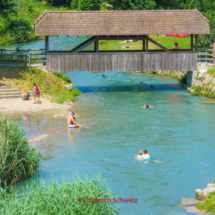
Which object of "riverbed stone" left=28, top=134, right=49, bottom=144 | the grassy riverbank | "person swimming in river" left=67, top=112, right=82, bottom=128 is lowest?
"riverbed stone" left=28, top=134, right=49, bottom=144

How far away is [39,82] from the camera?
2822 centimetres

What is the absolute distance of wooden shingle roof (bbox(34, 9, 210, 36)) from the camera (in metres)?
28.9

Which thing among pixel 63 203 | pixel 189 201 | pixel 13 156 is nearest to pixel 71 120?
pixel 13 156

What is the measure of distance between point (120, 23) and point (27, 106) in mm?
10086

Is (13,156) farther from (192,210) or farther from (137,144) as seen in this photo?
(137,144)

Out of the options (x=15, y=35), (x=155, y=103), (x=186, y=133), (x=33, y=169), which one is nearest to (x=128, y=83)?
(x=155, y=103)

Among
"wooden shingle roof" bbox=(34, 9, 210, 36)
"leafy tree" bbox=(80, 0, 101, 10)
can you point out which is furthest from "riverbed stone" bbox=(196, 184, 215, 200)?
"leafy tree" bbox=(80, 0, 101, 10)

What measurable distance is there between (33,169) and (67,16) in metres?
18.0

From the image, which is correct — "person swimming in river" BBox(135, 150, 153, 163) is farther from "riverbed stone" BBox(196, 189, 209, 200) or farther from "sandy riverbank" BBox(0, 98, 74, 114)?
"sandy riverbank" BBox(0, 98, 74, 114)

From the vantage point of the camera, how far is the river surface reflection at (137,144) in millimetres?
13469

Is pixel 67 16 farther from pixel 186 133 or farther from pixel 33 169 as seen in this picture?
pixel 33 169

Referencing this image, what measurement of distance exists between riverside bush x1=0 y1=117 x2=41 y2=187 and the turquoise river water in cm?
56

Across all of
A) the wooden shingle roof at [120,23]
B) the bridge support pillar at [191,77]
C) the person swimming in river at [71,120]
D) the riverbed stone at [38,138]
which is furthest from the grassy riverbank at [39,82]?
the bridge support pillar at [191,77]

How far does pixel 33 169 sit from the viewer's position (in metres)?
14.2
